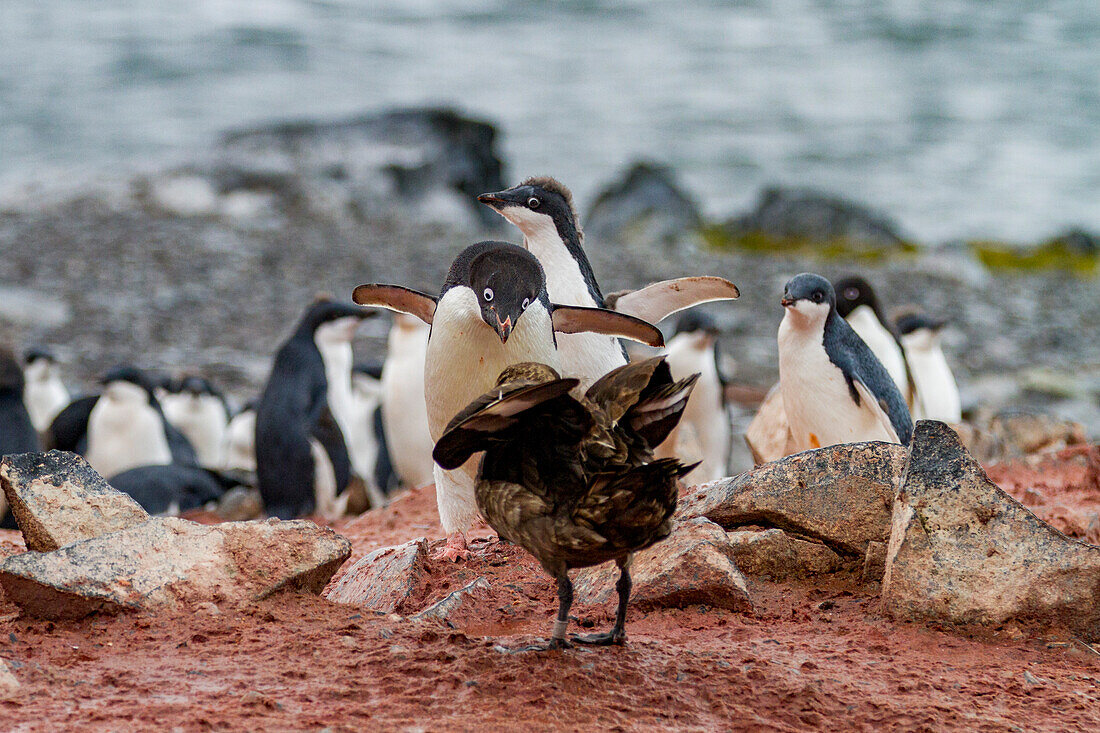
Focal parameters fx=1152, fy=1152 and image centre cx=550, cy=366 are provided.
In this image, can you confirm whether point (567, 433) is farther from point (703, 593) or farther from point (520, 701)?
point (703, 593)

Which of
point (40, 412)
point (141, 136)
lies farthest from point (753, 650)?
point (141, 136)

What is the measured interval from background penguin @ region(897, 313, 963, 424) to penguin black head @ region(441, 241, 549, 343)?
5973 mm

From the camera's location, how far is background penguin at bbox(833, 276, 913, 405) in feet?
26.7

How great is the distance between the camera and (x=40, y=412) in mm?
12102

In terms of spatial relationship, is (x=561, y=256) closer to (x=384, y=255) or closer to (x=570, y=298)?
(x=570, y=298)

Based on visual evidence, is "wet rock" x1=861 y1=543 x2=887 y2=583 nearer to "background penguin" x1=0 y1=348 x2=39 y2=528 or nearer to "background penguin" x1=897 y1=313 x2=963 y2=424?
"background penguin" x1=897 y1=313 x2=963 y2=424

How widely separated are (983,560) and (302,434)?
6.34 meters

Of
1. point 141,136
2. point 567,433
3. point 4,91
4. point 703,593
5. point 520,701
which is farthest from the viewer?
point 4,91

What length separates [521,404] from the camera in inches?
108

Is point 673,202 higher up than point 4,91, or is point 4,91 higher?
point 4,91

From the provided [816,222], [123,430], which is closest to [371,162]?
[816,222]

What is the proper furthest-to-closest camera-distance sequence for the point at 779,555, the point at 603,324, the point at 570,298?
1. the point at 570,298
2. the point at 603,324
3. the point at 779,555

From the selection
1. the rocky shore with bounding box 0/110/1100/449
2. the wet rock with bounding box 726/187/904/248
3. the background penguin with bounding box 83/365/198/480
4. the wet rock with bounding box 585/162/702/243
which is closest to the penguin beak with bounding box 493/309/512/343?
the background penguin with bounding box 83/365/198/480

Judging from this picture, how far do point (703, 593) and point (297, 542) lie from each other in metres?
1.31
